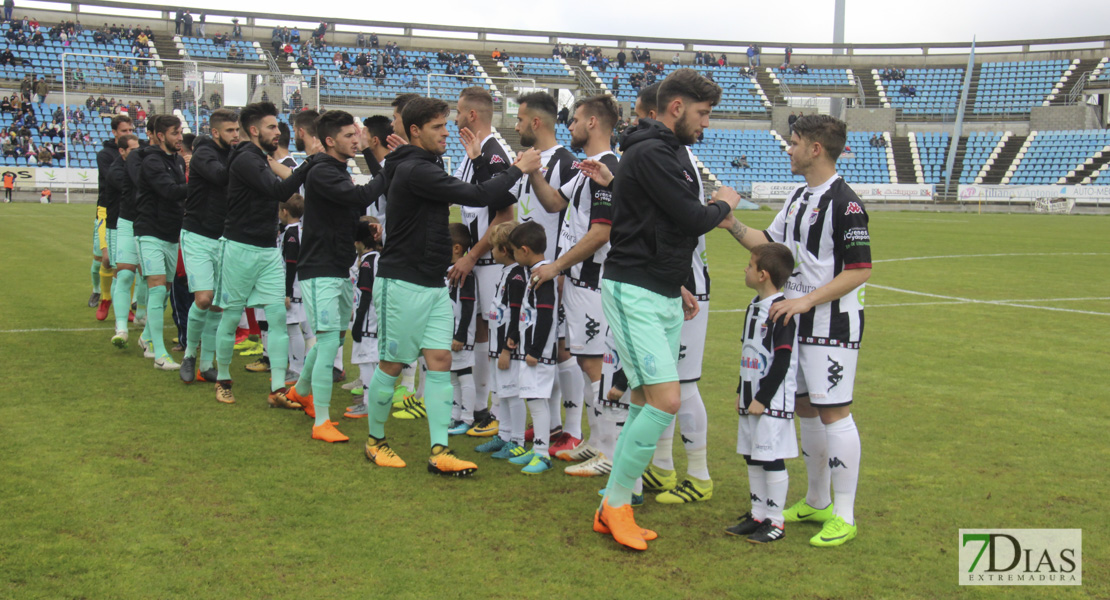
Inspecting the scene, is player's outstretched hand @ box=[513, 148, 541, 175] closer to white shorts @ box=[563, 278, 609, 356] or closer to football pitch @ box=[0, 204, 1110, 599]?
white shorts @ box=[563, 278, 609, 356]

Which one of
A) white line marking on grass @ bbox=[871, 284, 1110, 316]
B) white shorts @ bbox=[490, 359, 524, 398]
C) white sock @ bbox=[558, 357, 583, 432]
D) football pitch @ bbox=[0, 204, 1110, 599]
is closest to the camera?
football pitch @ bbox=[0, 204, 1110, 599]

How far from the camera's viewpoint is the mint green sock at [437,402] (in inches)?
221

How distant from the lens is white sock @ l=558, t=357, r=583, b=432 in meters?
6.19

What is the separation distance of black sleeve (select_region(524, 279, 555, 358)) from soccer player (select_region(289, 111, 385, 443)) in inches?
57.5

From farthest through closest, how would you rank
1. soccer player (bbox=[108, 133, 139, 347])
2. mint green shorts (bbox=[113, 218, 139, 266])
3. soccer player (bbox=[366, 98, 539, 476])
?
mint green shorts (bbox=[113, 218, 139, 266]) → soccer player (bbox=[108, 133, 139, 347]) → soccer player (bbox=[366, 98, 539, 476])

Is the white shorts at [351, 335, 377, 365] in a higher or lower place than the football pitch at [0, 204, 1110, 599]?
higher

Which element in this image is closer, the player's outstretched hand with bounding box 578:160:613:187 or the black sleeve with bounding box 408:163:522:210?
the player's outstretched hand with bounding box 578:160:613:187

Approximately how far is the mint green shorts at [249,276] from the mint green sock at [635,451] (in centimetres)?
400

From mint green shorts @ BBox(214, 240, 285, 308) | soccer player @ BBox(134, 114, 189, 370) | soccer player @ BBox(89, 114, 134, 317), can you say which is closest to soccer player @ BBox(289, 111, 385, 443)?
mint green shorts @ BBox(214, 240, 285, 308)

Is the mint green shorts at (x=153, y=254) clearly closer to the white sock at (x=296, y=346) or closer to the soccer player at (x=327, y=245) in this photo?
the white sock at (x=296, y=346)

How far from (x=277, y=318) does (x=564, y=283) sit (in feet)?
9.30

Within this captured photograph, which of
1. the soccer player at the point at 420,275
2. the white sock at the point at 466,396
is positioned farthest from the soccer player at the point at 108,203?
the soccer player at the point at 420,275

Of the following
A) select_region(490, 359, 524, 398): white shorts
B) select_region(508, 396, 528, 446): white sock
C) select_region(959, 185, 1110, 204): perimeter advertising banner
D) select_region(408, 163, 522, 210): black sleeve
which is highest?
select_region(959, 185, 1110, 204): perimeter advertising banner

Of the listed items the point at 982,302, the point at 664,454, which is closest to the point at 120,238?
the point at 664,454
